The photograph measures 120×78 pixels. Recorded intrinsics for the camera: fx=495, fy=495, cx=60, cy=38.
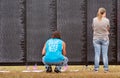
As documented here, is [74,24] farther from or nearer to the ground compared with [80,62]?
farther from the ground

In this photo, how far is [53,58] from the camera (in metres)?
13.7

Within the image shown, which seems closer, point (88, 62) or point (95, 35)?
point (95, 35)

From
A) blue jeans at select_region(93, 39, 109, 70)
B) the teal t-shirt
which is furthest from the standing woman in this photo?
the teal t-shirt

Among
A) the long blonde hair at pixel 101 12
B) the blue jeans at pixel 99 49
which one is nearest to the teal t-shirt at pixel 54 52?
the blue jeans at pixel 99 49

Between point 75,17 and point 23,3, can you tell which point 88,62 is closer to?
point 75,17

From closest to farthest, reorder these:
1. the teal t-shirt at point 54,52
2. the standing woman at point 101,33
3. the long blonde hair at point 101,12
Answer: the teal t-shirt at point 54,52 → the long blonde hair at point 101,12 → the standing woman at point 101,33

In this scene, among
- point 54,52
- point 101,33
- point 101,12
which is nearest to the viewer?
point 54,52

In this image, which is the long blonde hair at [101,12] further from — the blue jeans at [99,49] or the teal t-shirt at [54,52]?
the teal t-shirt at [54,52]

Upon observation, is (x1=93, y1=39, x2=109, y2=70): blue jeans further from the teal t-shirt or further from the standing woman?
the teal t-shirt

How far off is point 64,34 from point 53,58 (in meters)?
2.41

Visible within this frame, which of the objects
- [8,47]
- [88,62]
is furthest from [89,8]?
[8,47]

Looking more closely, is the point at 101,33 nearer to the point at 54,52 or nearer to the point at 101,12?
the point at 101,12

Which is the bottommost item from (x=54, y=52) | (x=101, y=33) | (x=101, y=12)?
(x=54, y=52)

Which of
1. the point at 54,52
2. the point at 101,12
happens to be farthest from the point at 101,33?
the point at 54,52
